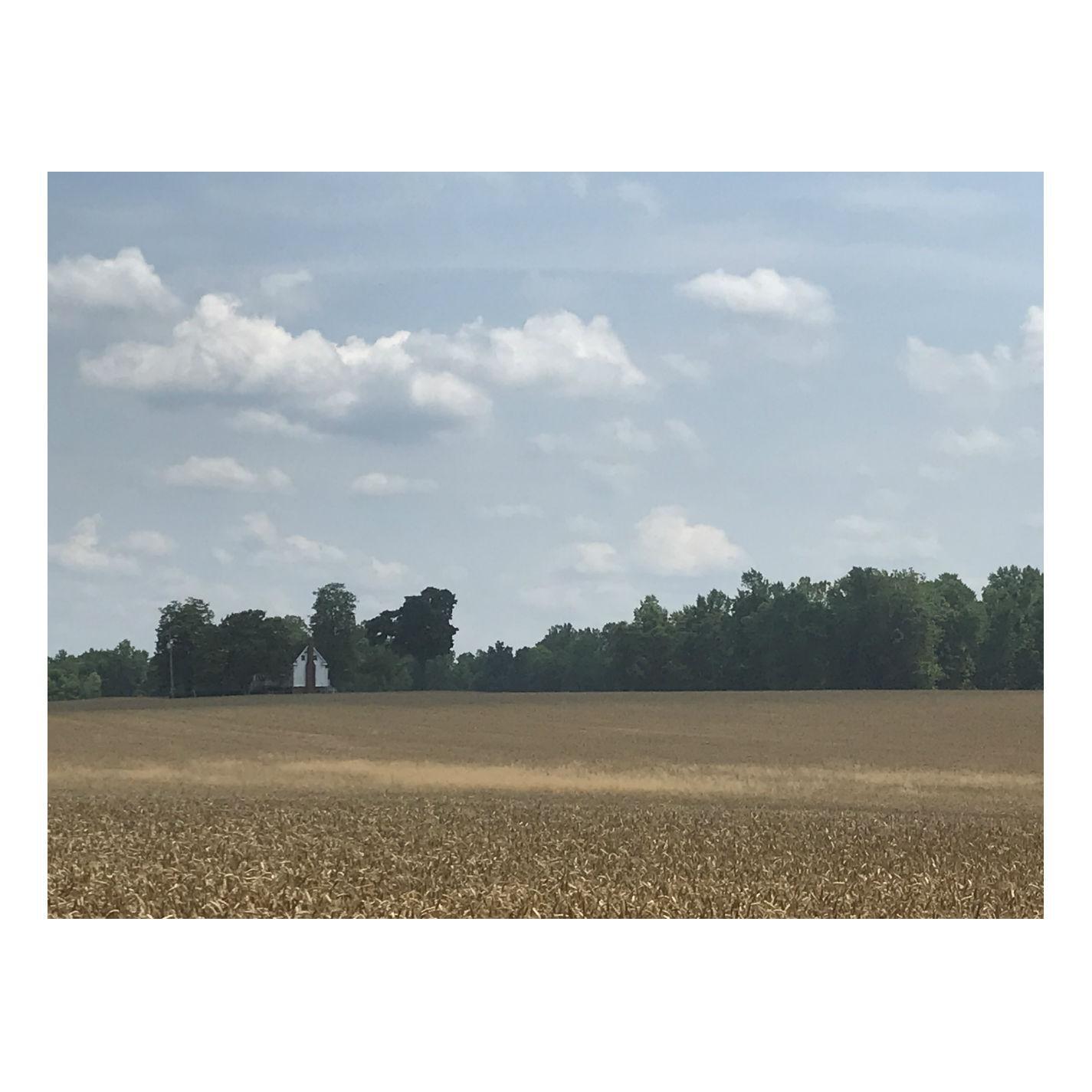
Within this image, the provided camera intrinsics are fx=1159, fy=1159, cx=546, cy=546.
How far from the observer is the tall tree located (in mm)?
14367

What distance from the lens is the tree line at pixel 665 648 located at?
14.8 m

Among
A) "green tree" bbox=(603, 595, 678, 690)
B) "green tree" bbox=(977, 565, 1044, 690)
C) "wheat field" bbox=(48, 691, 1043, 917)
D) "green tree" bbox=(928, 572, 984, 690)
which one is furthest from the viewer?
"green tree" bbox=(603, 595, 678, 690)

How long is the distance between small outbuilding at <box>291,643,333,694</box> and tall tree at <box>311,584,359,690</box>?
9 centimetres

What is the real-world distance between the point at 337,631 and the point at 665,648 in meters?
4.99

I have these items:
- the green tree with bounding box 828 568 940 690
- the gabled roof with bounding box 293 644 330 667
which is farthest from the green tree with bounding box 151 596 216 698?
the green tree with bounding box 828 568 940 690

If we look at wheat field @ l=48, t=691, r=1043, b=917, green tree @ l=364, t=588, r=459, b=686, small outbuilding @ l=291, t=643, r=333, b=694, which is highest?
green tree @ l=364, t=588, r=459, b=686

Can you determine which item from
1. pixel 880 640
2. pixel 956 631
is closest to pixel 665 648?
pixel 880 640

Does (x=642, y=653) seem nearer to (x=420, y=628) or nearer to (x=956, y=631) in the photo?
(x=420, y=628)

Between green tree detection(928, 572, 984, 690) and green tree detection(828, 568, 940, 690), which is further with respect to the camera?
green tree detection(828, 568, 940, 690)

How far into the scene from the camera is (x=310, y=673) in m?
17.3

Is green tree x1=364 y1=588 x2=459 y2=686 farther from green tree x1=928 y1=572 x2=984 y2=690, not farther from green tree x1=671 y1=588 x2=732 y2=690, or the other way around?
green tree x1=928 y1=572 x2=984 y2=690

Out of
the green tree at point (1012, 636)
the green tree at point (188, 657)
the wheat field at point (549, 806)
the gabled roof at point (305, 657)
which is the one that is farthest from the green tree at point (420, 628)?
the green tree at point (1012, 636)

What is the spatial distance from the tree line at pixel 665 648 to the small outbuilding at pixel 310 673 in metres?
0.15
